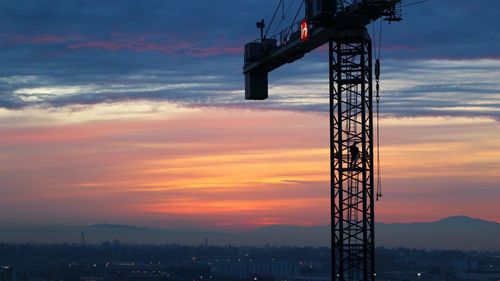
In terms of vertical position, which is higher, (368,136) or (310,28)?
(310,28)

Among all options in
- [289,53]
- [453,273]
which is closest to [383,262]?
[453,273]

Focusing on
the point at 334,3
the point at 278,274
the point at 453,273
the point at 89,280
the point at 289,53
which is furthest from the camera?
the point at 278,274

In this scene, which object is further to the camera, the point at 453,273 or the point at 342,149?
the point at 453,273

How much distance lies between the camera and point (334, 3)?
31641mm

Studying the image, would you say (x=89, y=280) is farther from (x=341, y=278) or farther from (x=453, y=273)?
(x=341, y=278)

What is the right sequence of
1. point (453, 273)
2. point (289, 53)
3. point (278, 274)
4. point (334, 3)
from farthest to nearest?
point (278, 274), point (453, 273), point (289, 53), point (334, 3)

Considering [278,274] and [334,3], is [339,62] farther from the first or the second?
[278,274]

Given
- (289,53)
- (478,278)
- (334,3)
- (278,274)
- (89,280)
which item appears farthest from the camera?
(278,274)

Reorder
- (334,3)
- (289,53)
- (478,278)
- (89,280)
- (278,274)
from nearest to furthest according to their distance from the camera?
(334,3) < (289,53) < (89,280) < (478,278) < (278,274)

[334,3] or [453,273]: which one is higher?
[334,3]

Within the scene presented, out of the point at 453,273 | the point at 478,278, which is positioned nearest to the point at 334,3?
the point at 478,278

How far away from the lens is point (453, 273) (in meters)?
171

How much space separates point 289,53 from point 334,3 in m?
5.11

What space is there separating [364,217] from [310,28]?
22.7 ft
